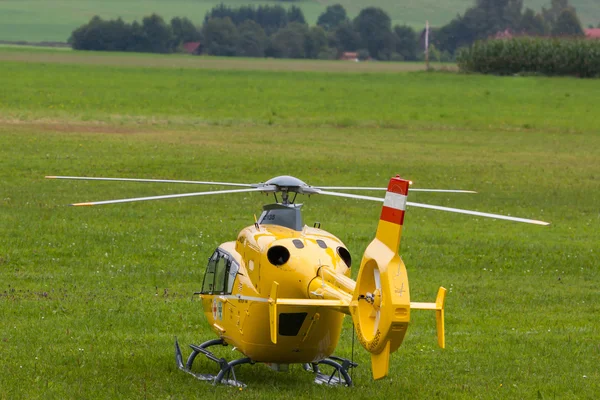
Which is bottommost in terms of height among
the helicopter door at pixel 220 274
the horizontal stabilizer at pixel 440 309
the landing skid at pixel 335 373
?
the landing skid at pixel 335 373

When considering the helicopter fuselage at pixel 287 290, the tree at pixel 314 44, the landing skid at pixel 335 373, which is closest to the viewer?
the helicopter fuselage at pixel 287 290

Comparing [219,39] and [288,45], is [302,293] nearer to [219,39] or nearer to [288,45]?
[288,45]

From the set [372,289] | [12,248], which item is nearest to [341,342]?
[372,289]

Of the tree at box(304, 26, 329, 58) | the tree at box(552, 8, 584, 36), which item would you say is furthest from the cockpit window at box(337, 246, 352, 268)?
the tree at box(552, 8, 584, 36)

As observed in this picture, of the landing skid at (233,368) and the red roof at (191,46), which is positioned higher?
the landing skid at (233,368)

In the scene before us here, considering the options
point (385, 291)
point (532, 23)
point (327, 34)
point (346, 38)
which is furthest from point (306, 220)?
point (532, 23)

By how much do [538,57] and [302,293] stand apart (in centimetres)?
7065

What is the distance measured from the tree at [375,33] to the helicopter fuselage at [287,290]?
15236cm

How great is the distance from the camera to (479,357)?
13.7 meters

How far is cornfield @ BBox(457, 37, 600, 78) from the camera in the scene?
3036 inches

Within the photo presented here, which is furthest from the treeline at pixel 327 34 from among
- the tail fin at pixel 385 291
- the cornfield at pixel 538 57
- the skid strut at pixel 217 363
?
the tail fin at pixel 385 291

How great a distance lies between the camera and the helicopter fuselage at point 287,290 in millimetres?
11125

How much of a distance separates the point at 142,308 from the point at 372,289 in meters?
6.35

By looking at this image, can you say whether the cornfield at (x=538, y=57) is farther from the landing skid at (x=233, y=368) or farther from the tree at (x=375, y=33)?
the tree at (x=375, y=33)
